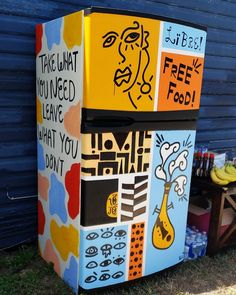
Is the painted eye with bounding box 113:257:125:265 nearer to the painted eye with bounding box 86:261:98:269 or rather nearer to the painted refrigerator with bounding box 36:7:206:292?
the painted refrigerator with bounding box 36:7:206:292

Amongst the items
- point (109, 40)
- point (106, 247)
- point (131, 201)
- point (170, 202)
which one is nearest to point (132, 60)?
→ point (109, 40)

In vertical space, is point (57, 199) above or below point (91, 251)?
above

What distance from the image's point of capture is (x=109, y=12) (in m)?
2.32

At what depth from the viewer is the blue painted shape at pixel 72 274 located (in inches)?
108

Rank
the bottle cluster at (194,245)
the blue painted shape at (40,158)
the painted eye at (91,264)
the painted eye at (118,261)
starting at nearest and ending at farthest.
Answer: the painted eye at (91,264) → the painted eye at (118,261) → the blue painted shape at (40,158) → the bottle cluster at (194,245)

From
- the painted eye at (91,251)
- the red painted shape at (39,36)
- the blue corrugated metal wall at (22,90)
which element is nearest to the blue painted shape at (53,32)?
the red painted shape at (39,36)

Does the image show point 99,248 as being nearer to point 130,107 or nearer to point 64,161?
point 64,161

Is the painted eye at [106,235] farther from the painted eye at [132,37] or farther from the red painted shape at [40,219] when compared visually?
the painted eye at [132,37]

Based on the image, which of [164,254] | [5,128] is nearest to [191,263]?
[164,254]

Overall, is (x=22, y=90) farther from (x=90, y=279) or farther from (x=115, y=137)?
(x=90, y=279)

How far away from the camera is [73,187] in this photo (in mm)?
2682

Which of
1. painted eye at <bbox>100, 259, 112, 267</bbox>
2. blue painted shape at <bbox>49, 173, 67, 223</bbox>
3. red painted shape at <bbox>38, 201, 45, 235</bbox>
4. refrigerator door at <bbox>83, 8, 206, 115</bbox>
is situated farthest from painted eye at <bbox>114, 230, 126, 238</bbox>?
refrigerator door at <bbox>83, 8, 206, 115</bbox>

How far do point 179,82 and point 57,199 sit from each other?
1.40 m

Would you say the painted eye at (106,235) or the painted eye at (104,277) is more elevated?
the painted eye at (106,235)
